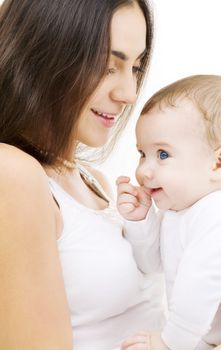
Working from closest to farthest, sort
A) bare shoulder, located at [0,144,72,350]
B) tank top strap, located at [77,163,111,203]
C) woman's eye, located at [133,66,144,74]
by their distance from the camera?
bare shoulder, located at [0,144,72,350], woman's eye, located at [133,66,144,74], tank top strap, located at [77,163,111,203]

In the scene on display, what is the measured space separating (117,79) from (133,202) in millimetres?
296

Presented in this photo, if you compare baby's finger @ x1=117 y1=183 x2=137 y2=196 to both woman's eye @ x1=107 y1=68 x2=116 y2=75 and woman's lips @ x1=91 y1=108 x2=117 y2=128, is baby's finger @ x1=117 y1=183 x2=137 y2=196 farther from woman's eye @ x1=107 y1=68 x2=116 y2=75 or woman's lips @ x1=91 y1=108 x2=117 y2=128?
woman's eye @ x1=107 y1=68 x2=116 y2=75

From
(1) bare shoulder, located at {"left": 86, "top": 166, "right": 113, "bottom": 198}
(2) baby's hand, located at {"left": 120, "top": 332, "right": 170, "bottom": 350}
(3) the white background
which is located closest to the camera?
(2) baby's hand, located at {"left": 120, "top": 332, "right": 170, "bottom": 350}

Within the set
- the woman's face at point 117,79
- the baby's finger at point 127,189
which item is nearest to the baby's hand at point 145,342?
the baby's finger at point 127,189

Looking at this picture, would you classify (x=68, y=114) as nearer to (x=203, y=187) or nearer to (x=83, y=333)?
(x=203, y=187)

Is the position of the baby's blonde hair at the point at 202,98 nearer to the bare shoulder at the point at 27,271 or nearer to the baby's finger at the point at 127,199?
the baby's finger at the point at 127,199

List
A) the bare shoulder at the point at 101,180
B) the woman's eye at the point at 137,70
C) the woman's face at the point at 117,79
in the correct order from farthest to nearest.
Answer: the bare shoulder at the point at 101,180 < the woman's eye at the point at 137,70 < the woman's face at the point at 117,79

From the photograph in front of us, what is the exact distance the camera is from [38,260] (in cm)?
126

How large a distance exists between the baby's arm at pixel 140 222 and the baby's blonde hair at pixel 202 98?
0.21 meters

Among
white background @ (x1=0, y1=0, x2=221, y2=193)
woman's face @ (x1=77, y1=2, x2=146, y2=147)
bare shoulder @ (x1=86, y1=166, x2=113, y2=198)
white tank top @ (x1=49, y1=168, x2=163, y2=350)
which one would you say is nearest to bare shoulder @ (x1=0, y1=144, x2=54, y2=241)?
white tank top @ (x1=49, y1=168, x2=163, y2=350)

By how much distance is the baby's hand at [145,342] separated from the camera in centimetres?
135

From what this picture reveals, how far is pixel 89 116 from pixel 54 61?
0.58ft

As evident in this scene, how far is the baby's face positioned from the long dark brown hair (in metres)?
0.17

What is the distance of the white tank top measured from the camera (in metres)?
1.42
